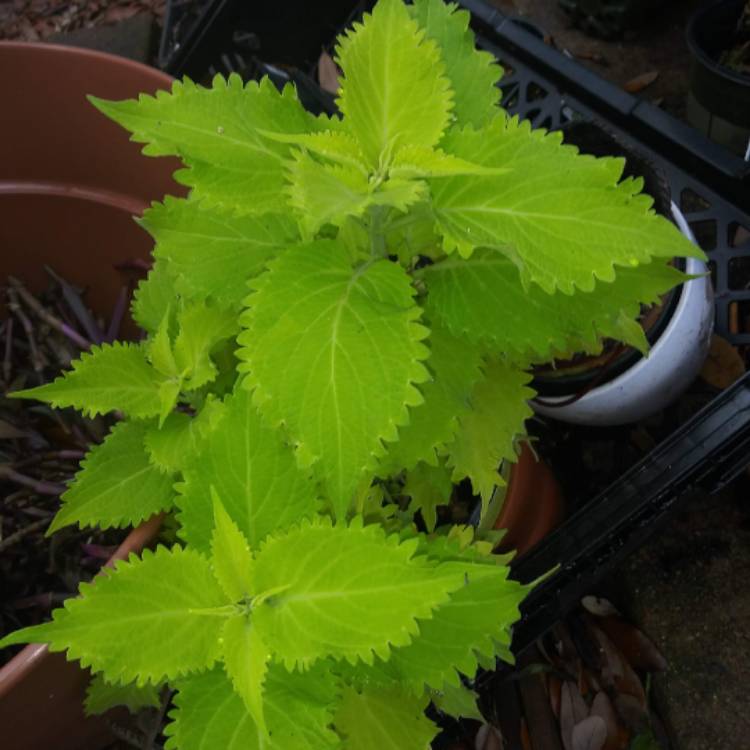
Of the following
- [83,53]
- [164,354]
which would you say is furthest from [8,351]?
[164,354]

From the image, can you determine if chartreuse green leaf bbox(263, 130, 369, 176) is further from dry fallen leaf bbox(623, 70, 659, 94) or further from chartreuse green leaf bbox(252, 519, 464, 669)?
dry fallen leaf bbox(623, 70, 659, 94)

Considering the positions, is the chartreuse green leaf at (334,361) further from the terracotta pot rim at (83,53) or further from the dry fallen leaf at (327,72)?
the dry fallen leaf at (327,72)

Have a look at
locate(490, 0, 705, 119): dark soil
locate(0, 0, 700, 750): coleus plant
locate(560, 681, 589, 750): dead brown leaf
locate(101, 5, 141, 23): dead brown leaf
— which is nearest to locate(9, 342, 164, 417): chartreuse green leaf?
locate(0, 0, 700, 750): coleus plant

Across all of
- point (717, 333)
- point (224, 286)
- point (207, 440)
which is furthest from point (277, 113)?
point (717, 333)

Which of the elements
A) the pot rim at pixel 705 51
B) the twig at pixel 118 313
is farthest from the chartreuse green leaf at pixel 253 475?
the pot rim at pixel 705 51

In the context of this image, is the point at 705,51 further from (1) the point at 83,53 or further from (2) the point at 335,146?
(2) the point at 335,146

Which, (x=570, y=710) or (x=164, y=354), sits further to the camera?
(x=570, y=710)

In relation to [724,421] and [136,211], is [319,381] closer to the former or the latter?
[724,421]

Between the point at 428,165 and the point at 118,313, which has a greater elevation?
the point at 428,165
